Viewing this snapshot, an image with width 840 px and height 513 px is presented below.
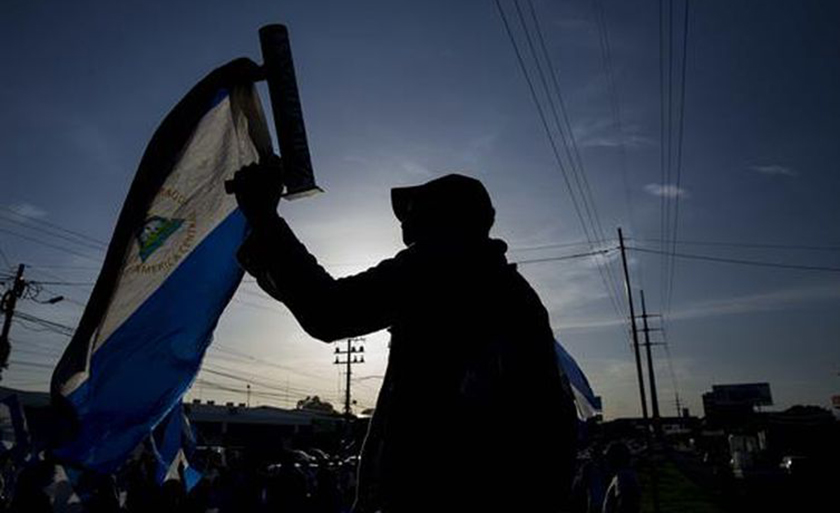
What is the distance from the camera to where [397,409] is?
145 centimetres

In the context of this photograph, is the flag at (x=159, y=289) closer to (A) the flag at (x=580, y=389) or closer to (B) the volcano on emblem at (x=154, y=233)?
(B) the volcano on emblem at (x=154, y=233)

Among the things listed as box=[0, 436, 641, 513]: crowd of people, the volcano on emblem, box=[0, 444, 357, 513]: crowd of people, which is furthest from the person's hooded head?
box=[0, 444, 357, 513]: crowd of people

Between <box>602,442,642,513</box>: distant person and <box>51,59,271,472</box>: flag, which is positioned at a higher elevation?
<box>51,59,271,472</box>: flag

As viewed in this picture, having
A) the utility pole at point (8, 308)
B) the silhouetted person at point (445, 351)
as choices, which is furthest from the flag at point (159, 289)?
the utility pole at point (8, 308)

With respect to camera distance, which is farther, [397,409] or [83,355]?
[83,355]

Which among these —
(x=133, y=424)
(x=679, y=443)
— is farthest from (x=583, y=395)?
(x=679, y=443)

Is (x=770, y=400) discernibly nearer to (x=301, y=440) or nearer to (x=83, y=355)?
(x=301, y=440)

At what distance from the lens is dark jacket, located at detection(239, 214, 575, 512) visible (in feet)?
4.39

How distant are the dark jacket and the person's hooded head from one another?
5cm

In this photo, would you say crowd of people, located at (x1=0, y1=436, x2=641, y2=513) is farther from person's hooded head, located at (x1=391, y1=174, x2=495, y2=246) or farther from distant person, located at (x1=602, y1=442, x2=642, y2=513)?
person's hooded head, located at (x1=391, y1=174, x2=495, y2=246)

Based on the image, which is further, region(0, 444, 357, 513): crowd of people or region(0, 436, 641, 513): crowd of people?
region(0, 436, 641, 513): crowd of people

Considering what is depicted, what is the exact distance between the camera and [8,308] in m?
26.9

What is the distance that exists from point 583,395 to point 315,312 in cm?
1294

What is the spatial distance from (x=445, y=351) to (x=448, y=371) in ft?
0.18
